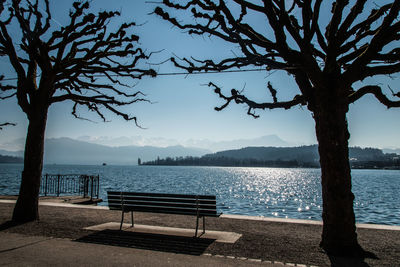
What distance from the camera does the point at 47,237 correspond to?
786 cm

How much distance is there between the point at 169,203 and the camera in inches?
336

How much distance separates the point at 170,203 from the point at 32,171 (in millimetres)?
4751

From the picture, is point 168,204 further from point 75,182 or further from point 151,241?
point 75,182

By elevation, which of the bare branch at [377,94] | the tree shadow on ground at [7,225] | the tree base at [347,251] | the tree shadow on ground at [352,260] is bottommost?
the tree shadow on ground at [352,260]

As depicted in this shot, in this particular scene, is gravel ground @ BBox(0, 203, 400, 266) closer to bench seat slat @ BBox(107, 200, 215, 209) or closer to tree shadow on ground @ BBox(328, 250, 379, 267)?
tree shadow on ground @ BBox(328, 250, 379, 267)

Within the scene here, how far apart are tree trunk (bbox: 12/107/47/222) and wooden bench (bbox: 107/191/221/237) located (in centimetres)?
272

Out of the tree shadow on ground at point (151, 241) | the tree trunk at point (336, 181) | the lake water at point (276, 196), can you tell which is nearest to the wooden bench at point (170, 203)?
the tree shadow on ground at point (151, 241)

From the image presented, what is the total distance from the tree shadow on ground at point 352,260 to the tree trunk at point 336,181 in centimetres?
20

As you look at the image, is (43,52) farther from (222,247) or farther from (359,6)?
(359,6)

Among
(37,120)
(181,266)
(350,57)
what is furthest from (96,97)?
(350,57)

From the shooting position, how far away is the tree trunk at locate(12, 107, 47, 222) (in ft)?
32.8

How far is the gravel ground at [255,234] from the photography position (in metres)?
6.29

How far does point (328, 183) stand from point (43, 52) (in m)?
9.12

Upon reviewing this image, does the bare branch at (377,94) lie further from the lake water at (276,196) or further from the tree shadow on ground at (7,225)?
the lake water at (276,196)
